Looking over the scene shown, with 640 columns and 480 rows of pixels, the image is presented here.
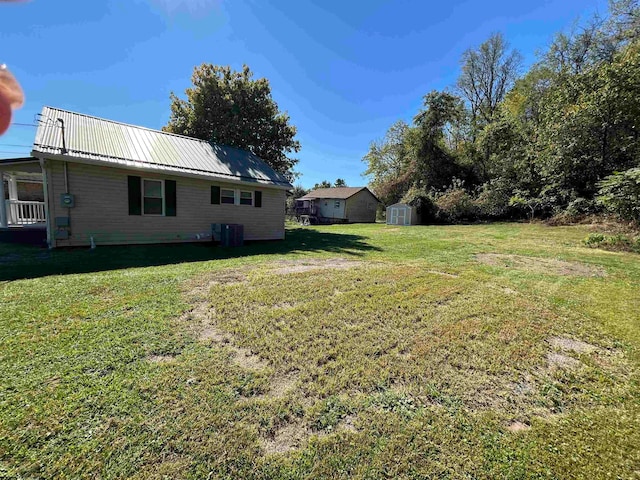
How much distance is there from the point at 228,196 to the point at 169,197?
1.97 m

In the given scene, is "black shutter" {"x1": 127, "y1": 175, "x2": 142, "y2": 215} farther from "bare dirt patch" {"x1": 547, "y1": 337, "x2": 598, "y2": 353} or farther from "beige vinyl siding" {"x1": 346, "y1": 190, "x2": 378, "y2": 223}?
"beige vinyl siding" {"x1": 346, "y1": 190, "x2": 378, "y2": 223}

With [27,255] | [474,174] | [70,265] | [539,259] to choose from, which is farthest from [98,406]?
[474,174]

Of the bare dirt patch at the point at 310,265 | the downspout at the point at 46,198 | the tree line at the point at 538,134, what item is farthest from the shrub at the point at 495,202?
the downspout at the point at 46,198

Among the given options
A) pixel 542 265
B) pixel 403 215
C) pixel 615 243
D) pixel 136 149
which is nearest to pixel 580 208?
pixel 615 243

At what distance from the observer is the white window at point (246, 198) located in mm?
10234

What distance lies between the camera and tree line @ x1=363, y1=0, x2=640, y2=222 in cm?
1348

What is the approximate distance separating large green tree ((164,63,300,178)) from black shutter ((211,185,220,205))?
8352 mm

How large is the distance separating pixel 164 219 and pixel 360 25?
1138 cm

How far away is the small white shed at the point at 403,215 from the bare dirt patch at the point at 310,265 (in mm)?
14083

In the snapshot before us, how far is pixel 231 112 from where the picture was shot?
16.3 m

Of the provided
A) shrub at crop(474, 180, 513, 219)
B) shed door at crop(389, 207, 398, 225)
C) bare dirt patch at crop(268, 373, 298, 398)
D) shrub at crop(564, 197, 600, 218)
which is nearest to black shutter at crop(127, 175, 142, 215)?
bare dirt patch at crop(268, 373, 298, 398)

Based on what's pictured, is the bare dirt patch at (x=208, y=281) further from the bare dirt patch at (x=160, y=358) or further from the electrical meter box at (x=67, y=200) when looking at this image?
the electrical meter box at (x=67, y=200)

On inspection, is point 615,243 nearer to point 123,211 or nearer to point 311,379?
point 311,379

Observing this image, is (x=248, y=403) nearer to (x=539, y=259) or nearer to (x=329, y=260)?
(x=329, y=260)
